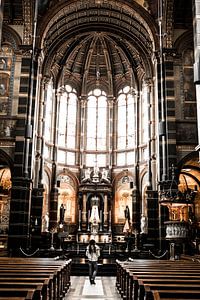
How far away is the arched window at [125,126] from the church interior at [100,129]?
114 mm

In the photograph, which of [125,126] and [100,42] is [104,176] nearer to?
[125,126]

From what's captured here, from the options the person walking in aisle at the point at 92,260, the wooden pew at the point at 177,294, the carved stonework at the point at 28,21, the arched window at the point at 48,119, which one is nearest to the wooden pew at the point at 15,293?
the wooden pew at the point at 177,294

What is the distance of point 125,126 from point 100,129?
8.62ft

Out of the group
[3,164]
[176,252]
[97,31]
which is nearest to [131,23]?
[97,31]

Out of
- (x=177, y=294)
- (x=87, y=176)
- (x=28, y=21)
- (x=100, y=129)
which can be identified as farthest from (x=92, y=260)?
(x=100, y=129)

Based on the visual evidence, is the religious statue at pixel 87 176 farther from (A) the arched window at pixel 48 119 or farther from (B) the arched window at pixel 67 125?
(A) the arched window at pixel 48 119

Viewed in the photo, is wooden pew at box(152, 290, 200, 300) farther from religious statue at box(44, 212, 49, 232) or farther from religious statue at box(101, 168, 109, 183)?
religious statue at box(101, 168, 109, 183)

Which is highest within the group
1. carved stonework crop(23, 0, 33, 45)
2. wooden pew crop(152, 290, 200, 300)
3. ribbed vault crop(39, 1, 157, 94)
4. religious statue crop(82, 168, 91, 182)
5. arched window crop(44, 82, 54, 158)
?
ribbed vault crop(39, 1, 157, 94)

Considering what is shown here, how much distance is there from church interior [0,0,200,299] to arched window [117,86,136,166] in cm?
11

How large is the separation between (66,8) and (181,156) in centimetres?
1460

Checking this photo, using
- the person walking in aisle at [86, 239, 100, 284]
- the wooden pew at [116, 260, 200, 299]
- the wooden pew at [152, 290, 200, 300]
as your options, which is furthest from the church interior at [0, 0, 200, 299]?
the wooden pew at [152, 290, 200, 300]

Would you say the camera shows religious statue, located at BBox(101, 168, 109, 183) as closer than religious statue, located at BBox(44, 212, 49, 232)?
No

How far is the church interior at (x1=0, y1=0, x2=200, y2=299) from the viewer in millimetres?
23906

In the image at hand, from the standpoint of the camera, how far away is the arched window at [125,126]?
35688 millimetres
